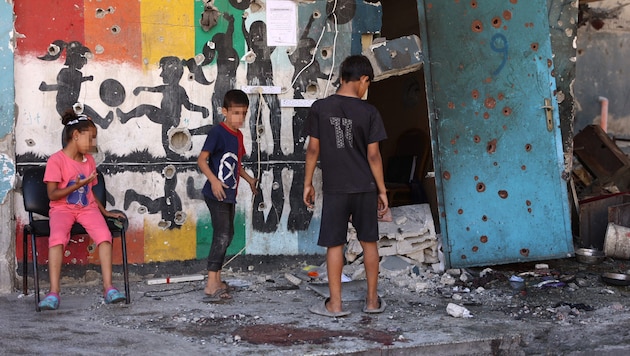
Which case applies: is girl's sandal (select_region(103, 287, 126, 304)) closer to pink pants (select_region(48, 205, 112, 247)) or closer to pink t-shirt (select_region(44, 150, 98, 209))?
pink pants (select_region(48, 205, 112, 247))

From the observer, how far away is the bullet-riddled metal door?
7301 millimetres

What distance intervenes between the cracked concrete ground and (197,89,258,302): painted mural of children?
23 centimetres

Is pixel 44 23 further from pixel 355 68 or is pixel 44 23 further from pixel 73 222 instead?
→ pixel 355 68

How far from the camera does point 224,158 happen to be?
20.2 ft

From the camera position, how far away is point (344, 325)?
214 inches

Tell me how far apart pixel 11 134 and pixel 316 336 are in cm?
315

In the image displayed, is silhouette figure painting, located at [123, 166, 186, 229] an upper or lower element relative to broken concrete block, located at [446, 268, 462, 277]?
upper

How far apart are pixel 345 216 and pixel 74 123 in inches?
86.2

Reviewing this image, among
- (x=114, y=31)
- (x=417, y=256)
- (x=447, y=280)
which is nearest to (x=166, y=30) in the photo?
(x=114, y=31)

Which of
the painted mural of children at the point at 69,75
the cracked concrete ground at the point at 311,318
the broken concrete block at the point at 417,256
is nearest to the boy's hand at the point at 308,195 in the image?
the cracked concrete ground at the point at 311,318

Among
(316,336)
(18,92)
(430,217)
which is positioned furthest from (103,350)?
(430,217)

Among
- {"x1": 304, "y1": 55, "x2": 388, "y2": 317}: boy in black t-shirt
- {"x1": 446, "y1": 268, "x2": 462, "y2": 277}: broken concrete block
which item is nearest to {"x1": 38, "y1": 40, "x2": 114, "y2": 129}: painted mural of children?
{"x1": 304, "y1": 55, "x2": 388, "y2": 317}: boy in black t-shirt

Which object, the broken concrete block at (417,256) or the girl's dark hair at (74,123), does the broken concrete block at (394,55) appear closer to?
the broken concrete block at (417,256)

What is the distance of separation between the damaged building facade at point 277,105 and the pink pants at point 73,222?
778 millimetres
